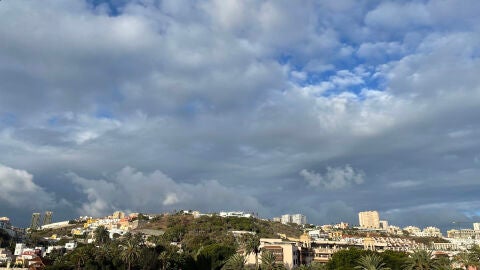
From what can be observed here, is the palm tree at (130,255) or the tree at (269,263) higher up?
the palm tree at (130,255)

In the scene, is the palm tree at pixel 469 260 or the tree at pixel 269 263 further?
the palm tree at pixel 469 260

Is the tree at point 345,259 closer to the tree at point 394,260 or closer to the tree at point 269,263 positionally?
the tree at point 394,260

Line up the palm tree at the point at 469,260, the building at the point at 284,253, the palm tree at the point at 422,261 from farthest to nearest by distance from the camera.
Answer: the building at the point at 284,253 → the palm tree at the point at 469,260 → the palm tree at the point at 422,261

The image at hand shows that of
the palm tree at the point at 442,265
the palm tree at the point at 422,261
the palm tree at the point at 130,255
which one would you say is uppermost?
the palm tree at the point at 130,255

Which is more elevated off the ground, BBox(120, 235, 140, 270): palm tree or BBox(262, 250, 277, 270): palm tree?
BBox(120, 235, 140, 270): palm tree

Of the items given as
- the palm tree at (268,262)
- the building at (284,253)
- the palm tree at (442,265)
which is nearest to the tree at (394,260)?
the palm tree at (442,265)

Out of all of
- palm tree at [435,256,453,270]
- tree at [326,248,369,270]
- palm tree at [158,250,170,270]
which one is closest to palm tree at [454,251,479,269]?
palm tree at [435,256,453,270]

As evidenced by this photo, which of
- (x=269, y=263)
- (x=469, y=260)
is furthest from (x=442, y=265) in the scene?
(x=269, y=263)

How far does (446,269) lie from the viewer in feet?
269

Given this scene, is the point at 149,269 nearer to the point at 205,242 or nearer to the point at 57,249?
the point at 205,242

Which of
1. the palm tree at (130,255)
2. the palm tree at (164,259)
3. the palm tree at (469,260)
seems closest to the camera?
the palm tree at (469,260)

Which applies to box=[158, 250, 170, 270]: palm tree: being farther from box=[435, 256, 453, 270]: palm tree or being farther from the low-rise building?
box=[435, 256, 453, 270]: palm tree

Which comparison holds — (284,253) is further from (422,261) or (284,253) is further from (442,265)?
(422,261)

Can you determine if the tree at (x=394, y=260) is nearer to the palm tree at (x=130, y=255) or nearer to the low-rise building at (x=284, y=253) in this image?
the low-rise building at (x=284, y=253)
